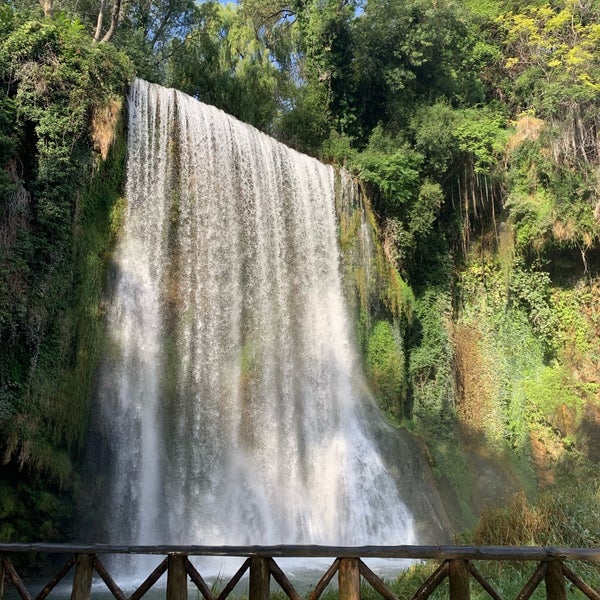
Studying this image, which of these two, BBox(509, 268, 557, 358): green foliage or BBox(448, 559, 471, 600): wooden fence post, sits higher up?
BBox(509, 268, 557, 358): green foliage

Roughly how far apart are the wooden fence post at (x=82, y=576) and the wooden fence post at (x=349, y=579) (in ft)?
5.52

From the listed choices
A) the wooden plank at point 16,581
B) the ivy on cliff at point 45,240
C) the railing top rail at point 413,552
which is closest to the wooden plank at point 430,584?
the railing top rail at point 413,552

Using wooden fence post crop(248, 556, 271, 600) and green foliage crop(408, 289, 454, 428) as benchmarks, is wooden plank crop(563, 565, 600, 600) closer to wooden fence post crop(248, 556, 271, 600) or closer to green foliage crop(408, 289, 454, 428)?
wooden fence post crop(248, 556, 271, 600)

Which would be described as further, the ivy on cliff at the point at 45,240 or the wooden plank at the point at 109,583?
the ivy on cliff at the point at 45,240

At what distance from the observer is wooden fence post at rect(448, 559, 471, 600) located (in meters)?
3.64

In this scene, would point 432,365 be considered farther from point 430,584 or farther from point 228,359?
point 430,584

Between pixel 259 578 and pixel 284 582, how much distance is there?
17cm

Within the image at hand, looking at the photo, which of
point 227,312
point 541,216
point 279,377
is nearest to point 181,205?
point 227,312

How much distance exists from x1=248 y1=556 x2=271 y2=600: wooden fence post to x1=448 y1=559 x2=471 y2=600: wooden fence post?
1115 millimetres

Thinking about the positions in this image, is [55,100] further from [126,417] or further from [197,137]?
[126,417]

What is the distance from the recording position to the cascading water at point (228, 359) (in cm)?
1042

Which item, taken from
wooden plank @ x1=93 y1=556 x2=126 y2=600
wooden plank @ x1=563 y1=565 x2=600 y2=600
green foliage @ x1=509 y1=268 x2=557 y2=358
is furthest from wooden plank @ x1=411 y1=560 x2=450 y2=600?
green foliage @ x1=509 y1=268 x2=557 y2=358

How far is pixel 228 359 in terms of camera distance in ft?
38.9

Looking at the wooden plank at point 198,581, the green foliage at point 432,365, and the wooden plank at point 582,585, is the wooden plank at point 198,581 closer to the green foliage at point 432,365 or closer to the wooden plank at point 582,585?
the wooden plank at point 582,585
